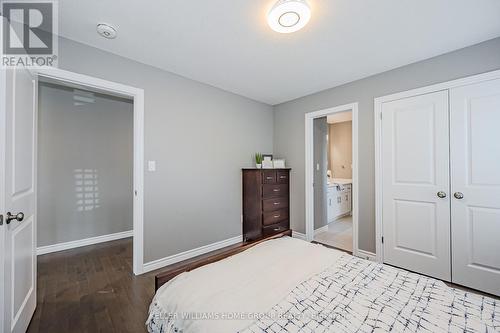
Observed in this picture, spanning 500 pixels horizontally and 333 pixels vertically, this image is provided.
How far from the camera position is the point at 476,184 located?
2084 millimetres

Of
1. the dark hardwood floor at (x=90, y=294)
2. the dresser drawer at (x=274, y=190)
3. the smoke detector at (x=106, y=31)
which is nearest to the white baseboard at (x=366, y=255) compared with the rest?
the dresser drawer at (x=274, y=190)

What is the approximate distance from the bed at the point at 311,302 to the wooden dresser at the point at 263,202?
1832mm

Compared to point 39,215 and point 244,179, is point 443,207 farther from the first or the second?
point 39,215

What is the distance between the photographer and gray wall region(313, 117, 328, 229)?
12.4 ft

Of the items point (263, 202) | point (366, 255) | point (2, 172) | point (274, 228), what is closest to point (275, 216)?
point (274, 228)

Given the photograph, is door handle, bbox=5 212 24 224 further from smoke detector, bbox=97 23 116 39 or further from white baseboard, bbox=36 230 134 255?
white baseboard, bbox=36 230 134 255

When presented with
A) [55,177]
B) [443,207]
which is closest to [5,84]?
[55,177]

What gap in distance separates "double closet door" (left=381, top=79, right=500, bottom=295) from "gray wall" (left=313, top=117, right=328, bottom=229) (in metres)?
1.22

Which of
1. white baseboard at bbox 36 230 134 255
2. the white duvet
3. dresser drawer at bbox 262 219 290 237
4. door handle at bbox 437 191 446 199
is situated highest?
door handle at bbox 437 191 446 199

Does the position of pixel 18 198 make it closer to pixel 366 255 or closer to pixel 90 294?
pixel 90 294

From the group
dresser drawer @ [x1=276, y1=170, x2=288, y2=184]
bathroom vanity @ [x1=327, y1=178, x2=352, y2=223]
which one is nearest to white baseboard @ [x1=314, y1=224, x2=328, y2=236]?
bathroom vanity @ [x1=327, y1=178, x2=352, y2=223]

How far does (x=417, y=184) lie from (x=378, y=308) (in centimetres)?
205

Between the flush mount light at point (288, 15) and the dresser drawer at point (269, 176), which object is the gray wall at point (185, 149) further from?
the flush mount light at point (288, 15)

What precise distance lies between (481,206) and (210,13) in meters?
3.09
